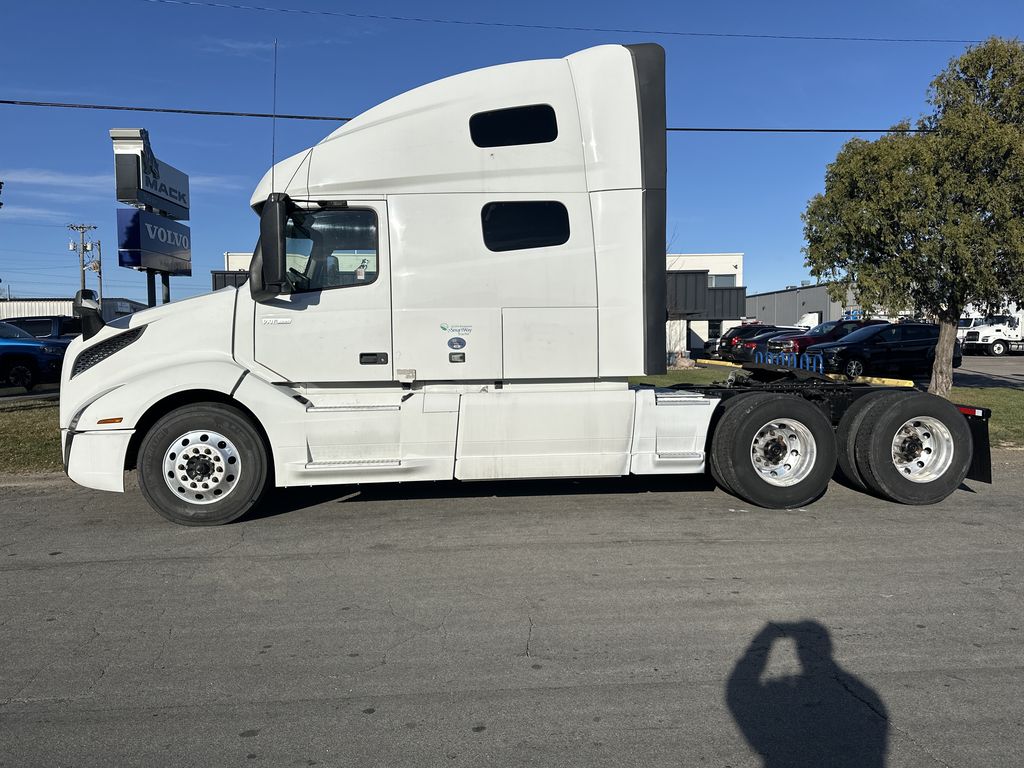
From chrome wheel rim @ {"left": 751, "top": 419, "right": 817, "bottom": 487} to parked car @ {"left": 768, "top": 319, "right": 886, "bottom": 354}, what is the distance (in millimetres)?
18062

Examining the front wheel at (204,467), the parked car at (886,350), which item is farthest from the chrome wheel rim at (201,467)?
the parked car at (886,350)

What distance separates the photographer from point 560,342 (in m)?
6.55

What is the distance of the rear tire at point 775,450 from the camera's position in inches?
265

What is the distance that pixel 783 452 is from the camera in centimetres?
691

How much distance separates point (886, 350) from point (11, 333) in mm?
22305

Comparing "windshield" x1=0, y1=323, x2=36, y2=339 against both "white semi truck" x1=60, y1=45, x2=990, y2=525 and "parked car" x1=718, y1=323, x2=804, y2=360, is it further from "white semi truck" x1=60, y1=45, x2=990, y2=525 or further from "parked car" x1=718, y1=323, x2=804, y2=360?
"parked car" x1=718, y1=323, x2=804, y2=360

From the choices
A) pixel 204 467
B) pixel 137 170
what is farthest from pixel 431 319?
pixel 137 170

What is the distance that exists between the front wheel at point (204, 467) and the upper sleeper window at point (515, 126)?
3.17m

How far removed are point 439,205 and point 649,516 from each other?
10.7 feet

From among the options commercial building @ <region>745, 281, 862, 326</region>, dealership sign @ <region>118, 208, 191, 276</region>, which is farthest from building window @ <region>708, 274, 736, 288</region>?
dealership sign @ <region>118, 208, 191, 276</region>

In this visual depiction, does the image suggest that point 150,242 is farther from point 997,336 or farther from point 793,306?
point 793,306

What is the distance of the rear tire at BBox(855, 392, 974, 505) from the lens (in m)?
6.94

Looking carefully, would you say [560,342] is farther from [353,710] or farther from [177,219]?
[177,219]

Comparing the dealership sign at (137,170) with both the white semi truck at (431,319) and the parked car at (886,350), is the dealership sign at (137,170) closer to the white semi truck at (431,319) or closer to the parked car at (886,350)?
the white semi truck at (431,319)
